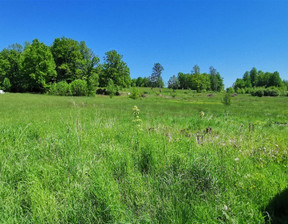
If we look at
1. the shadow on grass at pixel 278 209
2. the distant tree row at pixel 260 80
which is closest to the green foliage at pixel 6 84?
the shadow on grass at pixel 278 209

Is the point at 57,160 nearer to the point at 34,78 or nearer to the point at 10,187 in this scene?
the point at 10,187

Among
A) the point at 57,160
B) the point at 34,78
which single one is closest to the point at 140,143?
the point at 57,160

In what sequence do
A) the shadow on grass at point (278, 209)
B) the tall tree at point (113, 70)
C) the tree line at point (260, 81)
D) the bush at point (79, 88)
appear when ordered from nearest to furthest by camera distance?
the shadow on grass at point (278, 209), the bush at point (79, 88), the tall tree at point (113, 70), the tree line at point (260, 81)

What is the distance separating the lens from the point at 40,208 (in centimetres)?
181

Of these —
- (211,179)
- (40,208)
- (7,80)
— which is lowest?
(40,208)

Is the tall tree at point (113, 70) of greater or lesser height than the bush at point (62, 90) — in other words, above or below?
above

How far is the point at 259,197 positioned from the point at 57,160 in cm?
312

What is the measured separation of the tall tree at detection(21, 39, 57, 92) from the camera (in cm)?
5066

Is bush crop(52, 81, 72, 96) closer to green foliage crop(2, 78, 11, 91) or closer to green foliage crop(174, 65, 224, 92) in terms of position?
green foliage crop(2, 78, 11, 91)

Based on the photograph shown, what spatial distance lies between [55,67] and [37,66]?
20.1ft

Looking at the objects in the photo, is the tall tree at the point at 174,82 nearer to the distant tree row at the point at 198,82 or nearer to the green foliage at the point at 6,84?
the distant tree row at the point at 198,82

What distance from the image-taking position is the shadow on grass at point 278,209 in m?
1.68

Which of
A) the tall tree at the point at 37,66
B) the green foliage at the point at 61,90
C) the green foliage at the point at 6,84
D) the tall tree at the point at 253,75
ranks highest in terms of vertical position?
the tall tree at the point at 253,75

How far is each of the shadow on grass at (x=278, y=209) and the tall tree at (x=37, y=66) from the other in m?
59.6
